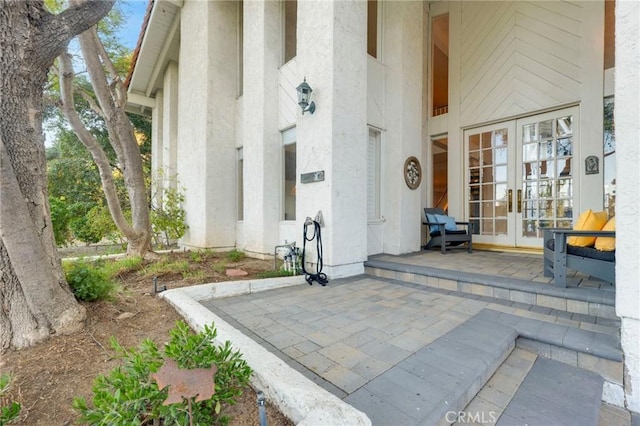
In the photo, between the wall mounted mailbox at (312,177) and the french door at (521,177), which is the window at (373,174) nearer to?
the wall mounted mailbox at (312,177)

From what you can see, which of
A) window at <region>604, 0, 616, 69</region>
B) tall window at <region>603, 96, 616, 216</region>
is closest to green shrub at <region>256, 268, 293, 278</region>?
tall window at <region>603, 96, 616, 216</region>

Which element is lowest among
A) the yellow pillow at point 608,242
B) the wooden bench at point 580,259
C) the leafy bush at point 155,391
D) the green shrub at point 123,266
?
the green shrub at point 123,266

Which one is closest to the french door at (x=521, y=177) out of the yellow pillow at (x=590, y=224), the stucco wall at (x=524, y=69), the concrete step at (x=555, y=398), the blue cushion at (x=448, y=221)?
the stucco wall at (x=524, y=69)

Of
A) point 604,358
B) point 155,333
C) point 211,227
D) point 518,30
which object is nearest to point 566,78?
point 518,30

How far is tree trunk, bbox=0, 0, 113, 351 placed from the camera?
6.44 feet

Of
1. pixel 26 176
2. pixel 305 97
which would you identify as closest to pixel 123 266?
pixel 26 176

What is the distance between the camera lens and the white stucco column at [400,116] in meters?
5.30

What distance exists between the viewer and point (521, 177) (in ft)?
18.1

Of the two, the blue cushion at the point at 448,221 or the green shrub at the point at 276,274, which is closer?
the green shrub at the point at 276,274

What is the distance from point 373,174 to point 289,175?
1.68 metres

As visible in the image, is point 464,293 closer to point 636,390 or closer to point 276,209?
point 636,390

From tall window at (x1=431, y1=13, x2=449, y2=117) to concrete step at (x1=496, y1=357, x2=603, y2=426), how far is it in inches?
239

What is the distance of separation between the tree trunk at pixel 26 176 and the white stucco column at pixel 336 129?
8.74 feet

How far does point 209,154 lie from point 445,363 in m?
6.22
